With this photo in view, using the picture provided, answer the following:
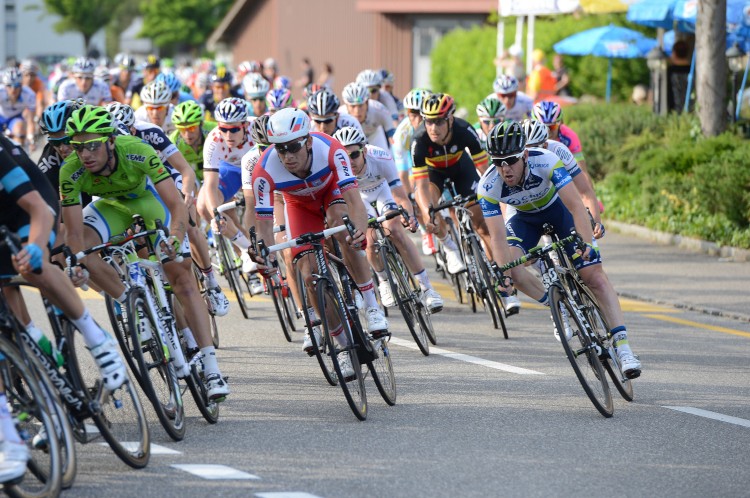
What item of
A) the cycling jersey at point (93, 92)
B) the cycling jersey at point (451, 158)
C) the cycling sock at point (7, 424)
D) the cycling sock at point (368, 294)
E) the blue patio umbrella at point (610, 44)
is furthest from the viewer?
the blue patio umbrella at point (610, 44)

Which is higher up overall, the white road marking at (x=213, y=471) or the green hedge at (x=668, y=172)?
the white road marking at (x=213, y=471)

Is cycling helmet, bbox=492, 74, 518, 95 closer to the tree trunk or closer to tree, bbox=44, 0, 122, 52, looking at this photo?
the tree trunk

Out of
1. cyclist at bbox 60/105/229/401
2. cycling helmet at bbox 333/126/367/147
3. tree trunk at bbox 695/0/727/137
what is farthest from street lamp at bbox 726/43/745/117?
cyclist at bbox 60/105/229/401

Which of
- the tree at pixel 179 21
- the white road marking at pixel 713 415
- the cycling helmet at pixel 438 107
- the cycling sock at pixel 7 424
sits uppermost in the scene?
the cycling helmet at pixel 438 107

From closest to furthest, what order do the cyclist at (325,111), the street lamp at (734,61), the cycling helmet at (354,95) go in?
1. the cyclist at (325,111)
2. the cycling helmet at (354,95)
3. the street lamp at (734,61)

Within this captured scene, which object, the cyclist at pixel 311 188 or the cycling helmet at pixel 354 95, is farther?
the cycling helmet at pixel 354 95

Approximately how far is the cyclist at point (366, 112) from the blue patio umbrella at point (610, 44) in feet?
45.7

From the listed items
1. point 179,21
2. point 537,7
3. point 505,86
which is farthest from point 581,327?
point 179,21

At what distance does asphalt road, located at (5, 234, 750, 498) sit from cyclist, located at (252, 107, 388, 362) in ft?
2.14

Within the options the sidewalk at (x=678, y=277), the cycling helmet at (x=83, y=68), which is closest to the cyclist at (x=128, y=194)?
the sidewalk at (x=678, y=277)

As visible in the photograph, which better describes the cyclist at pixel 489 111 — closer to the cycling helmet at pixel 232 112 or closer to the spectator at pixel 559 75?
the cycling helmet at pixel 232 112

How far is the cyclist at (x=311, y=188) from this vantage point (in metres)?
8.61

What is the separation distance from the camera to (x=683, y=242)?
17109 mm

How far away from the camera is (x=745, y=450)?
7.65m
